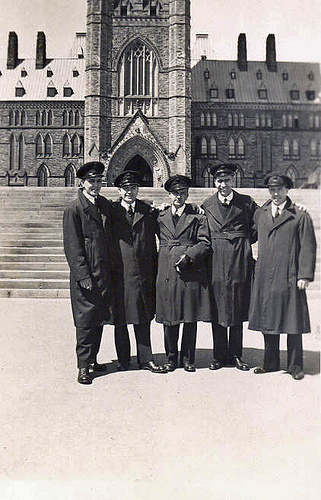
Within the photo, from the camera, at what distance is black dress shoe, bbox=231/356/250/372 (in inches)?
188

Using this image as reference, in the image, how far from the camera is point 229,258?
4.75 metres

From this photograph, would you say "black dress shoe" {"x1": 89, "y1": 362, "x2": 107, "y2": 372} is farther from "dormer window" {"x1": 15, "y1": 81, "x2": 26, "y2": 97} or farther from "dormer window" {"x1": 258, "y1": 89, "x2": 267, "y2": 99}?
"dormer window" {"x1": 15, "y1": 81, "x2": 26, "y2": 97}

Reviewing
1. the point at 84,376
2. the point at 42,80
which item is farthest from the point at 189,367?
the point at 42,80

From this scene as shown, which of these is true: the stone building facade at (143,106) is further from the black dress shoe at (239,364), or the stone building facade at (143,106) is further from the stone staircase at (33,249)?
the black dress shoe at (239,364)

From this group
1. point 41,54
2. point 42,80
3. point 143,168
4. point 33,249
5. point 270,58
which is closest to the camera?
point 33,249

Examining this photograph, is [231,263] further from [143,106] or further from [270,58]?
[270,58]

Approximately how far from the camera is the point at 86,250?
462 centimetres

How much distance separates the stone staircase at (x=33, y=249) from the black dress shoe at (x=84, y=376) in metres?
3.69

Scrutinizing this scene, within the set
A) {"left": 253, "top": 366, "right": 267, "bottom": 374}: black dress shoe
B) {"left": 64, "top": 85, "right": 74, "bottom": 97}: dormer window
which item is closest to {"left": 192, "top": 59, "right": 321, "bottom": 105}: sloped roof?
{"left": 64, "top": 85, "right": 74, "bottom": 97}: dormer window

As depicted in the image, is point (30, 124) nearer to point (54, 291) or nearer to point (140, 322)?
point (54, 291)

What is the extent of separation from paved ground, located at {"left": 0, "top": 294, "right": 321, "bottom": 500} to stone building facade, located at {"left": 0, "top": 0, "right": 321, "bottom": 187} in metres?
27.4

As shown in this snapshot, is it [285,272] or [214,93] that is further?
[214,93]

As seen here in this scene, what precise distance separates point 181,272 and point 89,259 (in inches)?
35.8

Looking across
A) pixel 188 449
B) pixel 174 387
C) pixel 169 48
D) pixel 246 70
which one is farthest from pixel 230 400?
pixel 246 70
